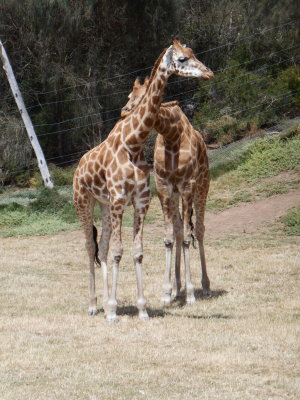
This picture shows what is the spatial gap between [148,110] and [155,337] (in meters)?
2.75

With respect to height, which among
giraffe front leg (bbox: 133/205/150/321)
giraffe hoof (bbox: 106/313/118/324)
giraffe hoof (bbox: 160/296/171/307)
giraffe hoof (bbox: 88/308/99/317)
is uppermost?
giraffe front leg (bbox: 133/205/150/321)

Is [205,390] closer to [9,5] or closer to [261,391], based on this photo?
[261,391]

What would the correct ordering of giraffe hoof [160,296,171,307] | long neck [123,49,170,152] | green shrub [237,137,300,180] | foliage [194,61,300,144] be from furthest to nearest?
foliage [194,61,300,144] → green shrub [237,137,300,180] → giraffe hoof [160,296,171,307] → long neck [123,49,170,152]

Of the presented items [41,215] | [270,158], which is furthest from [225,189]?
[41,215]

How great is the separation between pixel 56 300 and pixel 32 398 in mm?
4362

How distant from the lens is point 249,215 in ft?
56.3

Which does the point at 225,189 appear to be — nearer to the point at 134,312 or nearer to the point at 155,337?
the point at 134,312

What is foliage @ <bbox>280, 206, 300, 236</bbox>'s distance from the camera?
51.0 ft

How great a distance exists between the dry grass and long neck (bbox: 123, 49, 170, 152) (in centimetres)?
214

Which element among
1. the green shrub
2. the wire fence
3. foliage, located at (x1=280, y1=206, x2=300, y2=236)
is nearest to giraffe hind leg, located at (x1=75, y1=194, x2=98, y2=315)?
foliage, located at (x1=280, y1=206, x2=300, y2=236)

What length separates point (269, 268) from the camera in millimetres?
12484

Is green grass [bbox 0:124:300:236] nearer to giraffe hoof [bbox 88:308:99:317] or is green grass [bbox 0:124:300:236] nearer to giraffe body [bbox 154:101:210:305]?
giraffe body [bbox 154:101:210:305]

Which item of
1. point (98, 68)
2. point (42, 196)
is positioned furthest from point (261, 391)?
point (98, 68)

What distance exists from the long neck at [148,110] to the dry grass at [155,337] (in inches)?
84.2
